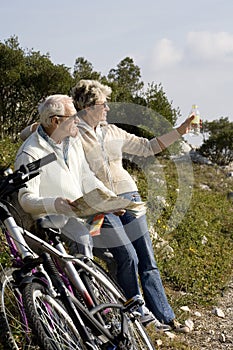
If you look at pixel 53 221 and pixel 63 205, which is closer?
pixel 63 205

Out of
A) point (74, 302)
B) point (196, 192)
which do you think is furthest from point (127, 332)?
point (196, 192)

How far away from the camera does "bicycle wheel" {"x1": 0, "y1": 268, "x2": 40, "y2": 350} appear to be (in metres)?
3.37

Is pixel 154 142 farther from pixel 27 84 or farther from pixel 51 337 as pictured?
pixel 27 84

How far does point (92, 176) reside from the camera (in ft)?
15.7

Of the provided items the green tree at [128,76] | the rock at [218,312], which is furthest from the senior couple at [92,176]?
the green tree at [128,76]

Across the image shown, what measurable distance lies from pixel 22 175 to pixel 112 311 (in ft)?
3.69

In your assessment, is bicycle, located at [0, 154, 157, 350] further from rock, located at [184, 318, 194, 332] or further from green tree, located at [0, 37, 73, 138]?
green tree, located at [0, 37, 73, 138]

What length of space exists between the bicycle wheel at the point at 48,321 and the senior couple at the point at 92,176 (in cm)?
59

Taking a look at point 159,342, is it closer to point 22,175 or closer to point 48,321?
point 48,321

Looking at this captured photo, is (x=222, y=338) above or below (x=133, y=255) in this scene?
below

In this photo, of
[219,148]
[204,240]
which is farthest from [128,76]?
[204,240]

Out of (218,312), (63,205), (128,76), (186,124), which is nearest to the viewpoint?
(63,205)

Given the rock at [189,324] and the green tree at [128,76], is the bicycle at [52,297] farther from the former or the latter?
the green tree at [128,76]

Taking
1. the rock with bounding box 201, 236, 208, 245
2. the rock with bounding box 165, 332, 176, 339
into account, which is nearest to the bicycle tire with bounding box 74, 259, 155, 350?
the rock with bounding box 165, 332, 176, 339
